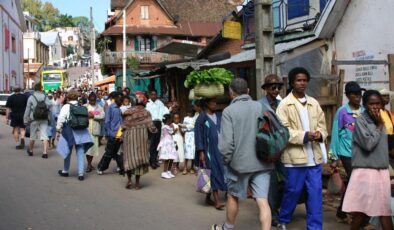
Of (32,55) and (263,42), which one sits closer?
(263,42)

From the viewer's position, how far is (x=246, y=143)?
5.34m

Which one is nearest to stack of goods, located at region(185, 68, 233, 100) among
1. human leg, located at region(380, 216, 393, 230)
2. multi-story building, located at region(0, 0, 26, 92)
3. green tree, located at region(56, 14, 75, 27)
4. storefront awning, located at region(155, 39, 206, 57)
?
human leg, located at region(380, 216, 393, 230)

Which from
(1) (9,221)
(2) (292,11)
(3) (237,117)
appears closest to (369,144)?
(3) (237,117)

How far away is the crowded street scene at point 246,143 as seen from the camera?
5.34 m

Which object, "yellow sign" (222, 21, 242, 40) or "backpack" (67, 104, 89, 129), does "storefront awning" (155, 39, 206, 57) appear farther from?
"backpack" (67, 104, 89, 129)

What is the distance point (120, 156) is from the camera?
10.7 metres

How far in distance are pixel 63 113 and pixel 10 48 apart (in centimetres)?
3850

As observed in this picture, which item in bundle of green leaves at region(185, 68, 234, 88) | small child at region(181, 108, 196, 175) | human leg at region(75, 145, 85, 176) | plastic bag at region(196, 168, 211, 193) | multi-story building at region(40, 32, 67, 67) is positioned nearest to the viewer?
plastic bag at region(196, 168, 211, 193)

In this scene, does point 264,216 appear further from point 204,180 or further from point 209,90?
point 209,90

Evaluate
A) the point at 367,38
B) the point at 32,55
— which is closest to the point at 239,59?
the point at 367,38

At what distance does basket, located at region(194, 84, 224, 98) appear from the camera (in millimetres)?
7992

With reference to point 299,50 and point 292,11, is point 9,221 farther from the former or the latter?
point 292,11

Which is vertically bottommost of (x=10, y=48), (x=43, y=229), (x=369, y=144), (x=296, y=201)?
(x=43, y=229)

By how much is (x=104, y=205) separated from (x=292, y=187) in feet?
10.7
